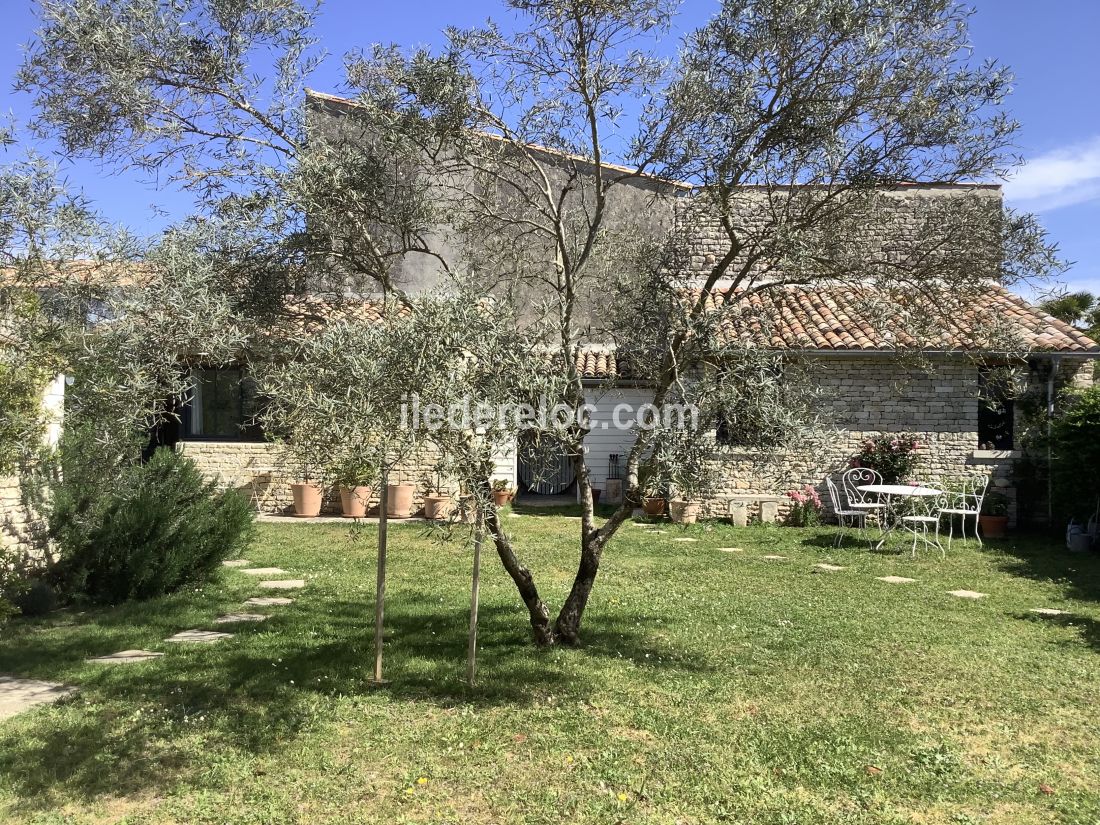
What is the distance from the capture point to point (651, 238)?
→ 7.20m

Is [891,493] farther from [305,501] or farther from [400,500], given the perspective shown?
[305,501]

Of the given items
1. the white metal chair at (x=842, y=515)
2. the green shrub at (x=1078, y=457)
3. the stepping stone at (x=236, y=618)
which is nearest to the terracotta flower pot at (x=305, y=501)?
the stepping stone at (x=236, y=618)

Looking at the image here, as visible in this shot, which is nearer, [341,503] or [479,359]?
[479,359]

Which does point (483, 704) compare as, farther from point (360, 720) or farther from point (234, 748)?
point (234, 748)

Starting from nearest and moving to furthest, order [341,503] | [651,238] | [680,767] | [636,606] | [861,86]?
[680,767] → [861,86] → [651,238] → [636,606] → [341,503]

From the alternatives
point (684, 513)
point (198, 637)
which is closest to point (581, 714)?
point (198, 637)

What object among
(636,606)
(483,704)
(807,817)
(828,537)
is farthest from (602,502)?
(807,817)

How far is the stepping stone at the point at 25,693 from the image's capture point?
5164mm

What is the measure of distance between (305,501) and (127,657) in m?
8.27

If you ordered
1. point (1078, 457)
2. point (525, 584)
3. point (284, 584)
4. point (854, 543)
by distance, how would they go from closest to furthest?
point (525, 584) < point (284, 584) < point (1078, 457) < point (854, 543)

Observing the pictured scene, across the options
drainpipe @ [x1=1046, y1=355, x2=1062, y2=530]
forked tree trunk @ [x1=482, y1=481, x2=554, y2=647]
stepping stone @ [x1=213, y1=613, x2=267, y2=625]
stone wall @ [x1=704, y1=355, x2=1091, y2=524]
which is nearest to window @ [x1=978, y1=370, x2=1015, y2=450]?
stone wall @ [x1=704, y1=355, x2=1091, y2=524]

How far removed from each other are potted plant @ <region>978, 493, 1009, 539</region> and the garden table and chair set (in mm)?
174

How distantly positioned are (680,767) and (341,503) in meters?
11.4

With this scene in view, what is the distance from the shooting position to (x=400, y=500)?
47.0ft
